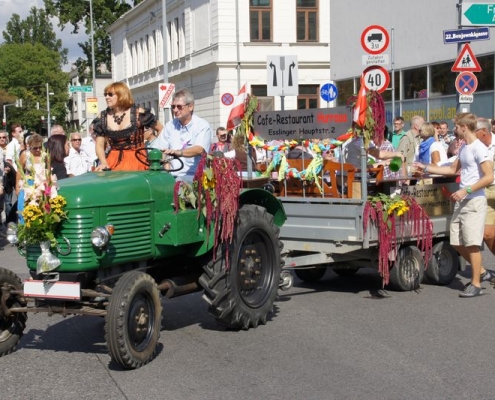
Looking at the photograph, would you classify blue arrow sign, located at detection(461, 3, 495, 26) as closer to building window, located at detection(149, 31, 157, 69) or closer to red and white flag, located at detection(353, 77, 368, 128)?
red and white flag, located at detection(353, 77, 368, 128)

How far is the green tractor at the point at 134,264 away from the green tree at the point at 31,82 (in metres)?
104

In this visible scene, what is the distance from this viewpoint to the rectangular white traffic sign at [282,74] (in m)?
17.7

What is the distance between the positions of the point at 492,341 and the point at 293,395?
2249 mm

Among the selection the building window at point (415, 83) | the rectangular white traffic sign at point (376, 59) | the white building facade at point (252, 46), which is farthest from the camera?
the white building facade at point (252, 46)

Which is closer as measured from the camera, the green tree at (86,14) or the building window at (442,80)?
the building window at (442,80)

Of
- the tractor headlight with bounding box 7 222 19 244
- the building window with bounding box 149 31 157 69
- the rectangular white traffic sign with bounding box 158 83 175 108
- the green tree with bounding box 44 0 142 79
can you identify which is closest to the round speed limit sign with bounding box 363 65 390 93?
the tractor headlight with bounding box 7 222 19 244

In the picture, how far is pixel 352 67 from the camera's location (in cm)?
3122

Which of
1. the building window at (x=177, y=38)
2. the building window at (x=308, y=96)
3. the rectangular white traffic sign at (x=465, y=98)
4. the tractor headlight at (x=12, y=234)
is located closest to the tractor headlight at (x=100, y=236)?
the tractor headlight at (x=12, y=234)

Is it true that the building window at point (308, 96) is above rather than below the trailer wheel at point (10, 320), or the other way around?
above

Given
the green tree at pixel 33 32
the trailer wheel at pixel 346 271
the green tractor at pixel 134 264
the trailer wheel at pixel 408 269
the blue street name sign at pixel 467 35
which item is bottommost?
the trailer wheel at pixel 346 271

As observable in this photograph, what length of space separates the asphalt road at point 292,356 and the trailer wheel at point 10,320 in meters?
0.10

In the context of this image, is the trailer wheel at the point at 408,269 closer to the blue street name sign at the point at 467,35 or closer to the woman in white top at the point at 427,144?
the woman in white top at the point at 427,144

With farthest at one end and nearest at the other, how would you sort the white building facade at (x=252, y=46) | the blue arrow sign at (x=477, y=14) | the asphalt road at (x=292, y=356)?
the white building facade at (x=252, y=46)
the blue arrow sign at (x=477, y=14)
the asphalt road at (x=292, y=356)

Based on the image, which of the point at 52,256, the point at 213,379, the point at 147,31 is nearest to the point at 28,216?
the point at 52,256
